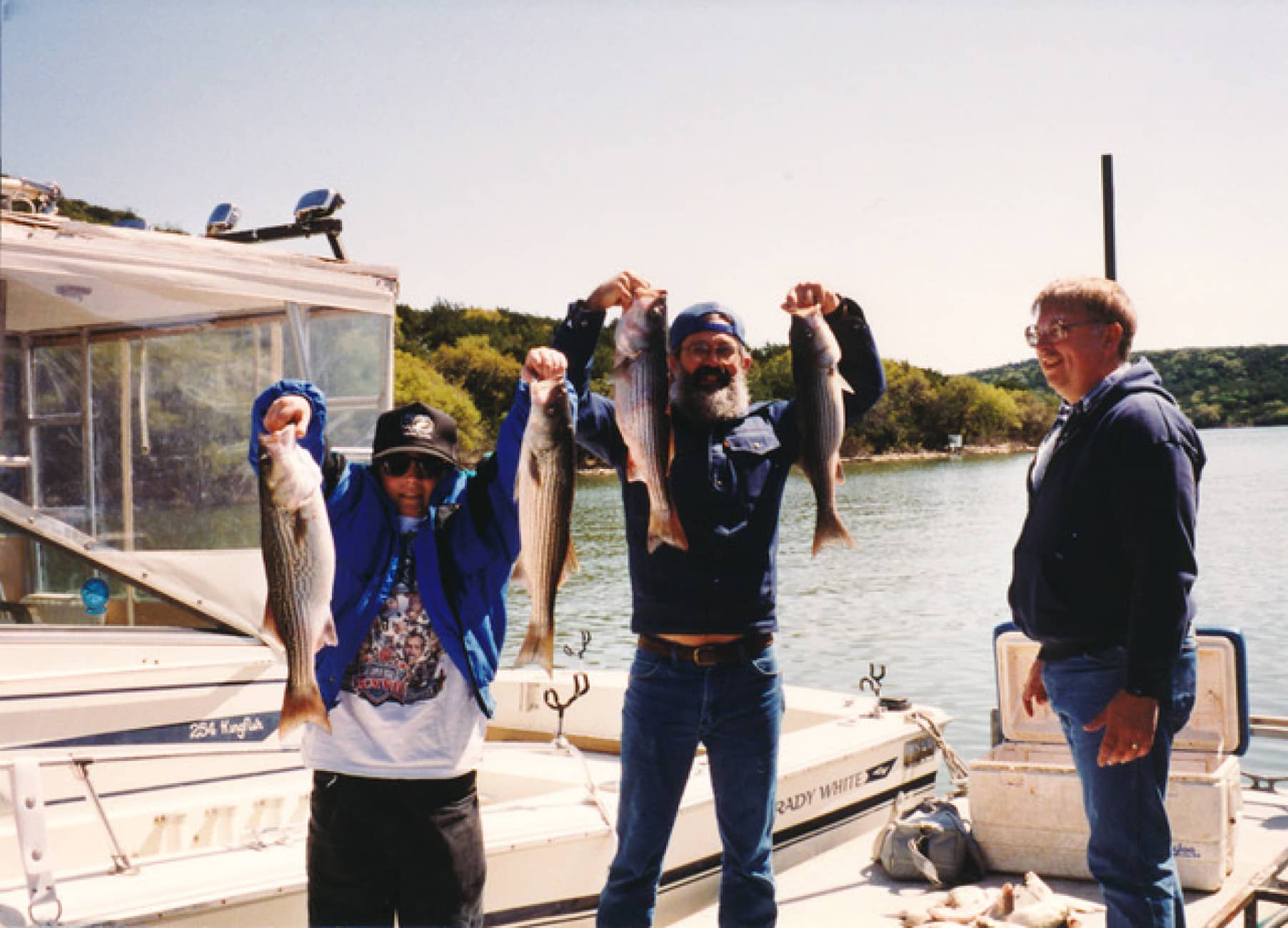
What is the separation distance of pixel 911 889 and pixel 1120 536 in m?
2.86

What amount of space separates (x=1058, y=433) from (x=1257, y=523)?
33061 mm

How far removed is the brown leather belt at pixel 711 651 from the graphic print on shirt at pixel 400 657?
2.35 ft

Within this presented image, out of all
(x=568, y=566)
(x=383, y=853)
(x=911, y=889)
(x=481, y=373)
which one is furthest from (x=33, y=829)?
(x=481, y=373)

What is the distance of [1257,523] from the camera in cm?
3225

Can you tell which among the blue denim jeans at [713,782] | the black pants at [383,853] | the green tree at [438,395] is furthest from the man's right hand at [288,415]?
the green tree at [438,395]

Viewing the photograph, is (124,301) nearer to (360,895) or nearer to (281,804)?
(281,804)

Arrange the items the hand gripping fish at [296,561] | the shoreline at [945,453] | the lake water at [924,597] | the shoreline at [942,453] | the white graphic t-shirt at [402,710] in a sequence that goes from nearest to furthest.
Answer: the hand gripping fish at [296,561] < the white graphic t-shirt at [402,710] < the lake water at [924,597] < the shoreline at [942,453] < the shoreline at [945,453]

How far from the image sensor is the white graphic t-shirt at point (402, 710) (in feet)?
9.73

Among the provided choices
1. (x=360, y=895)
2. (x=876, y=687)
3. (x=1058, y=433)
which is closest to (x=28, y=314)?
(x=360, y=895)

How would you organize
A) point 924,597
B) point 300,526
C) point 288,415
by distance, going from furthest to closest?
point 924,597, point 288,415, point 300,526

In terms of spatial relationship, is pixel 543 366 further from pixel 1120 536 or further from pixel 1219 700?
pixel 1219 700

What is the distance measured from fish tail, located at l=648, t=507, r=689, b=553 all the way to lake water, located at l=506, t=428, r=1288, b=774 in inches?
184

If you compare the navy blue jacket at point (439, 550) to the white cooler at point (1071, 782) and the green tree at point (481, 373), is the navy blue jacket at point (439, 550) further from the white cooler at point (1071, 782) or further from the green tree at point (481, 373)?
the green tree at point (481, 373)

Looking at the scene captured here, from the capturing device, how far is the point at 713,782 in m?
3.45
